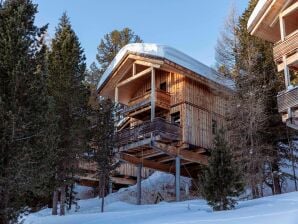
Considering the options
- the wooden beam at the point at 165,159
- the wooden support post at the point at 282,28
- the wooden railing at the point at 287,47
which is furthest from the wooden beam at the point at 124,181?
the wooden support post at the point at 282,28

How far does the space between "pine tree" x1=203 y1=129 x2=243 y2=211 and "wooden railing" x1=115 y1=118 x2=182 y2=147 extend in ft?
26.5

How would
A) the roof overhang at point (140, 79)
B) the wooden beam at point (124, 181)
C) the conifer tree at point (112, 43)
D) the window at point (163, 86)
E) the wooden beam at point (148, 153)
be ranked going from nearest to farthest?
the roof overhang at point (140, 79) → the wooden beam at point (148, 153) → the window at point (163, 86) → the wooden beam at point (124, 181) → the conifer tree at point (112, 43)

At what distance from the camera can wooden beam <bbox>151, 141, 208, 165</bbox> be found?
20953mm

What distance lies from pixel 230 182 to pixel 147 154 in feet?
35.7

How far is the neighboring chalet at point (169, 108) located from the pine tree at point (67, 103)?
2.63 m

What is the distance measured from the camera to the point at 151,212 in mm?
13711

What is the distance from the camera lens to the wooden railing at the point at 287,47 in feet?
60.4

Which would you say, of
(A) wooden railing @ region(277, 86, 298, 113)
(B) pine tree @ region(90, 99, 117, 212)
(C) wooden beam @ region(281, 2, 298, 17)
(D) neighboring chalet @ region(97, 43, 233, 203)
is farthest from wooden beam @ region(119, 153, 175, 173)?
(C) wooden beam @ region(281, 2, 298, 17)

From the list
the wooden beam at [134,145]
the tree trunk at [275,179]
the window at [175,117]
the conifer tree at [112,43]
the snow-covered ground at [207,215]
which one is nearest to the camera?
the snow-covered ground at [207,215]

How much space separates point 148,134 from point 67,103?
14.3 feet

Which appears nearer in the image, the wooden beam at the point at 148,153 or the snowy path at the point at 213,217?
the snowy path at the point at 213,217

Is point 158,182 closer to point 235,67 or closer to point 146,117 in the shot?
point 146,117

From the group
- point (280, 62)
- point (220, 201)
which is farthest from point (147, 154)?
point (220, 201)

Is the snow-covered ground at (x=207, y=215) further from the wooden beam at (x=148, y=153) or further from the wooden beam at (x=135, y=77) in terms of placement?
the wooden beam at (x=135, y=77)
